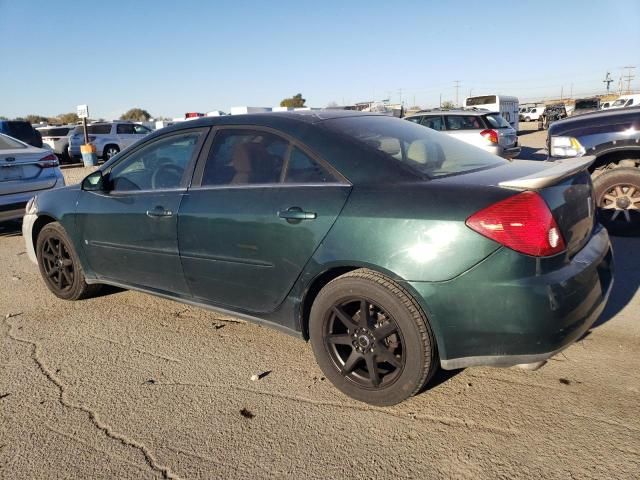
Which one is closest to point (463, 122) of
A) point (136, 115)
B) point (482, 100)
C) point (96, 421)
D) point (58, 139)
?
point (96, 421)

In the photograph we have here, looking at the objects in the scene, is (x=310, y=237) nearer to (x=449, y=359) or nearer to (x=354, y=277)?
(x=354, y=277)

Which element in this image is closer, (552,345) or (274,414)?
(552,345)

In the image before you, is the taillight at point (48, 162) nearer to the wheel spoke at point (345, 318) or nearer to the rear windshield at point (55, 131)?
the wheel spoke at point (345, 318)

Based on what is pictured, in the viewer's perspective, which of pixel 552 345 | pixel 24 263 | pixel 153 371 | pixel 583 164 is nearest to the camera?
pixel 552 345

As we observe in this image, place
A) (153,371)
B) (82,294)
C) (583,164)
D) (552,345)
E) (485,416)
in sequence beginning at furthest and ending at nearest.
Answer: (82,294) < (153,371) < (583,164) < (485,416) < (552,345)

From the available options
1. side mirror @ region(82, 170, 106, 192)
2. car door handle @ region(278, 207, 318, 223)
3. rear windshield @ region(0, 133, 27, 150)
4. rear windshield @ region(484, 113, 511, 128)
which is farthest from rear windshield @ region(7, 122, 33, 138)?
car door handle @ region(278, 207, 318, 223)

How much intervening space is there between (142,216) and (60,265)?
4.69ft

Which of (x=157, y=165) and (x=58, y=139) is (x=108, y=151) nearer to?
(x=58, y=139)

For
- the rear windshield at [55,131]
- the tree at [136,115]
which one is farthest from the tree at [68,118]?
the rear windshield at [55,131]

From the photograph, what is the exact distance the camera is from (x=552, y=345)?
236 cm

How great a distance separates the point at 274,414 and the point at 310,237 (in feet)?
3.16

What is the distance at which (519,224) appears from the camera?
7.59 ft

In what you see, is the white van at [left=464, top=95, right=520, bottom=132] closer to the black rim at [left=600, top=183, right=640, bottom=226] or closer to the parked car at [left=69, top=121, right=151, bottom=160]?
the parked car at [left=69, top=121, right=151, bottom=160]

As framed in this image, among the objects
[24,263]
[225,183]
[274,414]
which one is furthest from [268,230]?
[24,263]
